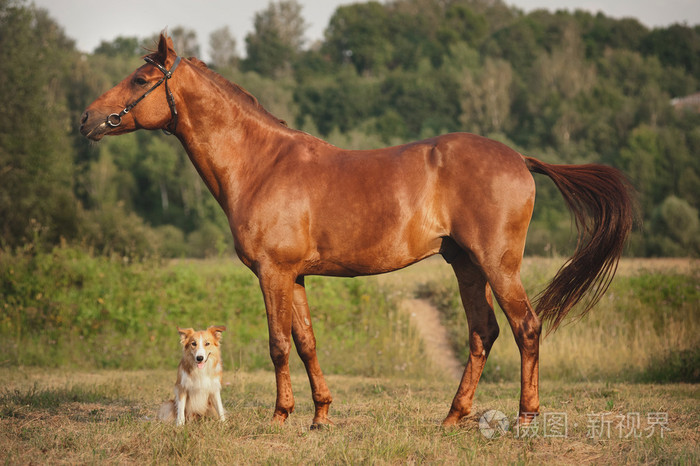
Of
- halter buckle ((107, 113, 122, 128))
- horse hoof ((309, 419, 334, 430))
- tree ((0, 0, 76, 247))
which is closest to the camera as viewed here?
horse hoof ((309, 419, 334, 430))

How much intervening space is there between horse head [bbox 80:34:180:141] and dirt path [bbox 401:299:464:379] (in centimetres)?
726

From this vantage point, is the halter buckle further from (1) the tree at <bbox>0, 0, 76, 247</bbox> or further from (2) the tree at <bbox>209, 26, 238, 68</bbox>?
(2) the tree at <bbox>209, 26, 238, 68</bbox>

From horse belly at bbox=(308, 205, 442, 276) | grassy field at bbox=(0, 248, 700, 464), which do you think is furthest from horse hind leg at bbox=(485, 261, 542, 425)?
horse belly at bbox=(308, 205, 442, 276)

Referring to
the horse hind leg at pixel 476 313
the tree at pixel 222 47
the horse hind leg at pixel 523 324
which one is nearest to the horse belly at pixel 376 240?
the horse hind leg at pixel 476 313

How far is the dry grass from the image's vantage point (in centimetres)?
473

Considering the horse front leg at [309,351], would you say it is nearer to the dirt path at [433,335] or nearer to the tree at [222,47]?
the dirt path at [433,335]

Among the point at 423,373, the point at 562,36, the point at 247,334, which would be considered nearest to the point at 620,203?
the point at 423,373

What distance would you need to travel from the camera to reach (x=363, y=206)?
5.54 metres

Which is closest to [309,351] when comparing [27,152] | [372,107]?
[27,152]

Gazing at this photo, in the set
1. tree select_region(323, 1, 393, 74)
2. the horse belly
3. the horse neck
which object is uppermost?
tree select_region(323, 1, 393, 74)

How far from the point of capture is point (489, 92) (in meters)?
56.2

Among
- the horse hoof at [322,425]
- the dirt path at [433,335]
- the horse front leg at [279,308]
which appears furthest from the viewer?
the dirt path at [433,335]

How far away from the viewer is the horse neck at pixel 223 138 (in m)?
5.86

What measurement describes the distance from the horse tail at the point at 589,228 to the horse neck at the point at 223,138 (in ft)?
7.66
